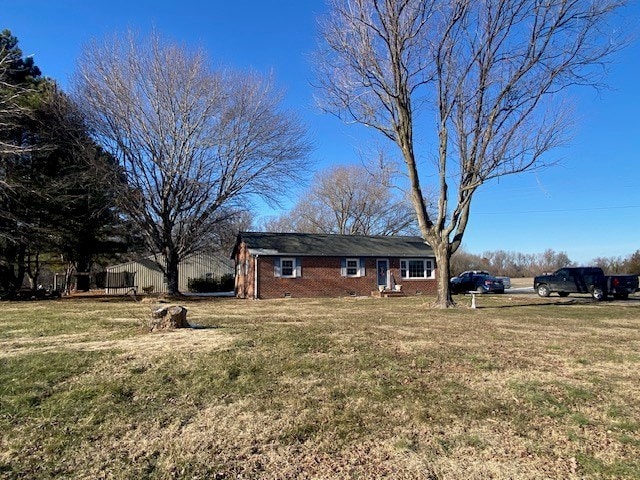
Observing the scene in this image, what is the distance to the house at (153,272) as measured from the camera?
3725 cm

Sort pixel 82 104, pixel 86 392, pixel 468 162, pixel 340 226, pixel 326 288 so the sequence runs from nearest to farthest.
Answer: pixel 86 392 → pixel 468 162 → pixel 82 104 → pixel 326 288 → pixel 340 226

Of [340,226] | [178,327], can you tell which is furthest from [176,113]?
[340,226]

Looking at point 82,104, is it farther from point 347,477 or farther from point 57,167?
point 347,477

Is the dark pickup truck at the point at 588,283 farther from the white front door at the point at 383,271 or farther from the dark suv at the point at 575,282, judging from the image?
the white front door at the point at 383,271

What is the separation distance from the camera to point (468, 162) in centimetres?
1658

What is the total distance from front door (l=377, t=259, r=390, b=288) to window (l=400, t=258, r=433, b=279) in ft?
3.50

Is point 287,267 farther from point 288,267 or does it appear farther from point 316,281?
point 316,281

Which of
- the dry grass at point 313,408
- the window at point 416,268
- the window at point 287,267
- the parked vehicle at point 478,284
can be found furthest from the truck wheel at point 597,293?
the dry grass at point 313,408

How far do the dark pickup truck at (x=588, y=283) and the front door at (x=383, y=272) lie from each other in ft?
29.3

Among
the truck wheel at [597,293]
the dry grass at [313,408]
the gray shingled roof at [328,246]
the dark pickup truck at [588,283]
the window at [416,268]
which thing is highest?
the gray shingled roof at [328,246]

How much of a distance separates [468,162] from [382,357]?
11618 millimetres

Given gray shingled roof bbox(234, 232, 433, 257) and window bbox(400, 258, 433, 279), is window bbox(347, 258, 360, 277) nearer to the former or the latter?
gray shingled roof bbox(234, 232, 433, 257)

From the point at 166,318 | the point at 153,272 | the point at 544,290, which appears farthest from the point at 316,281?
the point at 153,272

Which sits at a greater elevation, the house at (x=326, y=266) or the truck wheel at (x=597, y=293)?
the house at (x=326, y=266)
